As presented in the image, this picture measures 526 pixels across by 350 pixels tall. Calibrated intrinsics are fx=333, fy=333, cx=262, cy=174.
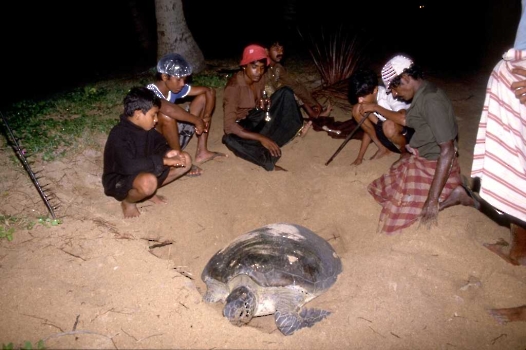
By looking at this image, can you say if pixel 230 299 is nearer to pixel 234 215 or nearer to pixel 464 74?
pixel 234 215

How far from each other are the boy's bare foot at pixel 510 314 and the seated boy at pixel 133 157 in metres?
2.42

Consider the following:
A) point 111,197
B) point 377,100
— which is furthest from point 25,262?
point 377,100

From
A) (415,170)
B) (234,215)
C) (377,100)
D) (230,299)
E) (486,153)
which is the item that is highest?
(486,153)

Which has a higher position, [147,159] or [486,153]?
[486,153]

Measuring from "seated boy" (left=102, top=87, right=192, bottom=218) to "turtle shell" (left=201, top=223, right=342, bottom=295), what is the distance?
838 millimetres

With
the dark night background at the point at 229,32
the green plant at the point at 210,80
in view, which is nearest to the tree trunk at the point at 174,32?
the green plant at the point at 210,80

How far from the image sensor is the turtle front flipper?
78.8 inches

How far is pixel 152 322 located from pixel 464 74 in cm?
624

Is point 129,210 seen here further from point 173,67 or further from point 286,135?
point 286,135

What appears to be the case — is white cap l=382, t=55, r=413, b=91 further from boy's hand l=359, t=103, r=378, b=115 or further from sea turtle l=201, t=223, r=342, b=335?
sea turtle l=201, t=223, r=342, b=335

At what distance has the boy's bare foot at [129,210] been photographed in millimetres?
2750

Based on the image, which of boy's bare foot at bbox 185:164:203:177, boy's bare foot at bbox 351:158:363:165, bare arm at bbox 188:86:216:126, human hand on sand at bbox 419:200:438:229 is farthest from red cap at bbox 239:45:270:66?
human hand on sand at bbox 419:200:438:229

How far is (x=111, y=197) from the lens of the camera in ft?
9.56

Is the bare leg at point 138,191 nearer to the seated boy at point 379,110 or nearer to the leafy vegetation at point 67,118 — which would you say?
the leafy vegetation at point 67,118
